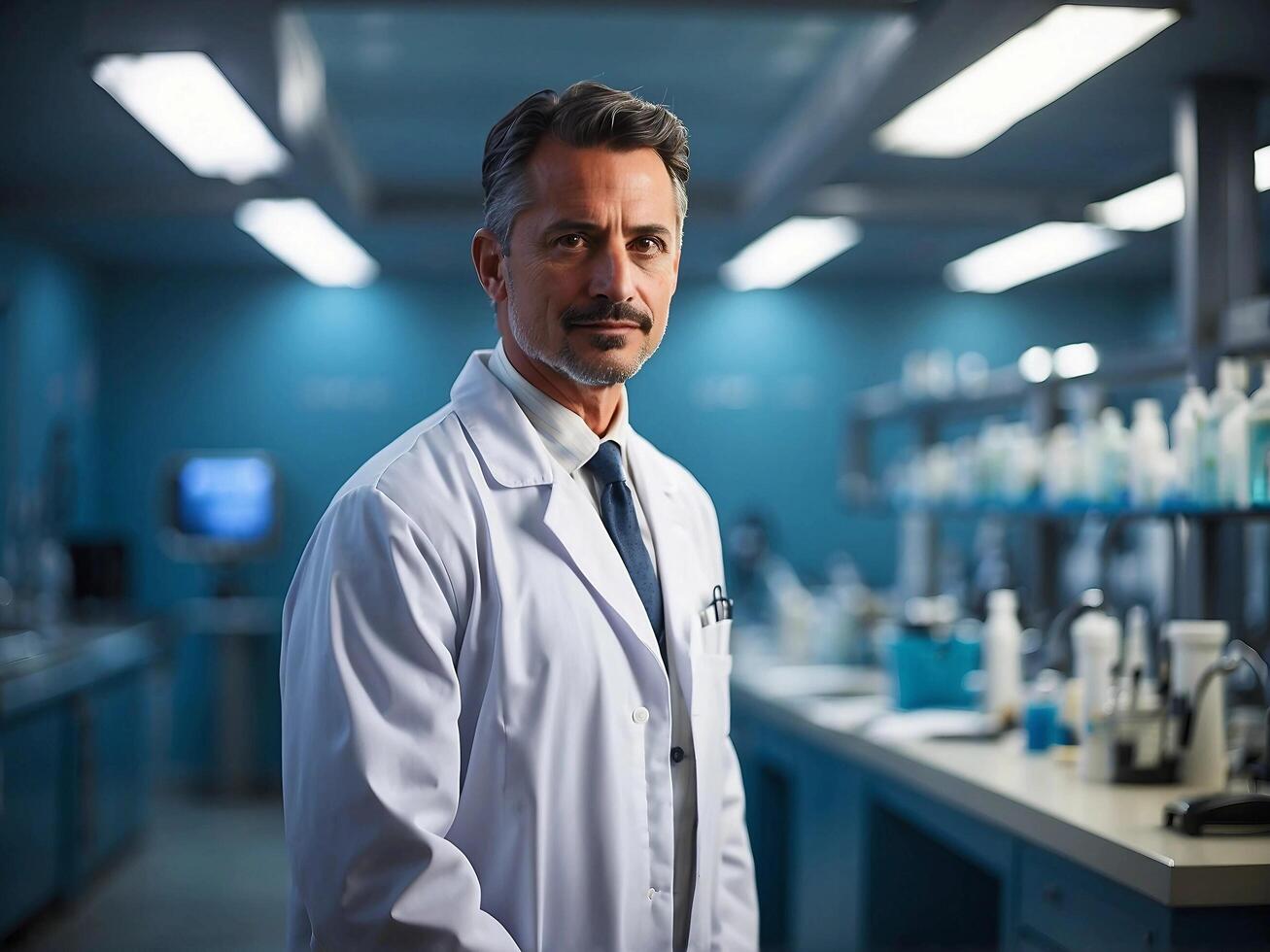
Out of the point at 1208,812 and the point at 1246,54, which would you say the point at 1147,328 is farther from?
the point at 1208,812

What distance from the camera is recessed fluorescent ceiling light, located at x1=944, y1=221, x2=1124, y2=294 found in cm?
602

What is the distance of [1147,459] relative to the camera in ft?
10.1

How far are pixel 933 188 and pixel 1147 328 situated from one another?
9.23 feet

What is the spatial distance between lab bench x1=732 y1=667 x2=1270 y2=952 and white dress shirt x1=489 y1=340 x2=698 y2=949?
0.82 meters

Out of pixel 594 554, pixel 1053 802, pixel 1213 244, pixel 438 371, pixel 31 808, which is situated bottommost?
pixel 31 808

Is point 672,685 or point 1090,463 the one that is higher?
point 1090,463

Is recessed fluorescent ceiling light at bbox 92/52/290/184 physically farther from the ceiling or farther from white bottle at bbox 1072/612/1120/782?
white bottle at bbox 1072/612/1120/782

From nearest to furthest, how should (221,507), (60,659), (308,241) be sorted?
(60,659) < (308,241) < (221,507)

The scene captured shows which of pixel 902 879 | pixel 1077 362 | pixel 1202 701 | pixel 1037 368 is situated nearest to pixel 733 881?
pixel 1202 701

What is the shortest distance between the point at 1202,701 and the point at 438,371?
5.51 meters

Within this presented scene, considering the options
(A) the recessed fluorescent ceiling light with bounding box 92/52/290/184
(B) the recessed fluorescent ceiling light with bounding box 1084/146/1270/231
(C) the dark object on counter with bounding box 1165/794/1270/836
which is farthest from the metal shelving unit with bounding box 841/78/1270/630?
(A) the recessed fluorescent ceiling light with bounding box 92/52/290/184

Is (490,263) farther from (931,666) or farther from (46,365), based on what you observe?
(46,365)

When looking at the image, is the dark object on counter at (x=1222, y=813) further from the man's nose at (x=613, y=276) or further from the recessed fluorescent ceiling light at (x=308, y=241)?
the recessed fluorescent ceiling light at (x=308, y=241)

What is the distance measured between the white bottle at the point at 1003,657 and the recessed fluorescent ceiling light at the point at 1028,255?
2.68 m
